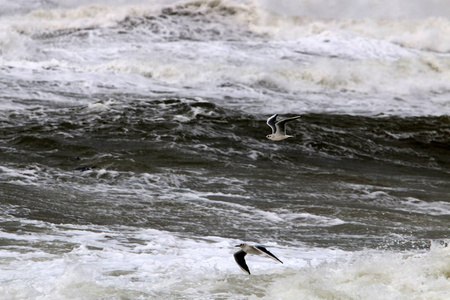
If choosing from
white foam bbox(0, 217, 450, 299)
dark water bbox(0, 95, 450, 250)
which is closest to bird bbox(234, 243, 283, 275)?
white foam bbox(0, 217, 450, 299)

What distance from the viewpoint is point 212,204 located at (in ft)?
29.8

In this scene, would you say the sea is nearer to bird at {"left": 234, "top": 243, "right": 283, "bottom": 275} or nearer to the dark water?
the dark water

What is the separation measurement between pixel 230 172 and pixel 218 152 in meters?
1.33

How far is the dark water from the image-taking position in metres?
8.16

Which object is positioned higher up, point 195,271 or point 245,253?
point 245,253

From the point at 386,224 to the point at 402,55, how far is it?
18.0 m

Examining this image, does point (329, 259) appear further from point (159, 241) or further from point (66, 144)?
point (66, 144)

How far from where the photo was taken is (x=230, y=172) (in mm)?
11203

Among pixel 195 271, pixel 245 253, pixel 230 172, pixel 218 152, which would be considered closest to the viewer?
pixel 245 253

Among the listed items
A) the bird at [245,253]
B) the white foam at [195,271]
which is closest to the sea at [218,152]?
the white foam at [195,271]

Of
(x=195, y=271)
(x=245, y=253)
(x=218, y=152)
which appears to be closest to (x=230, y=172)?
(x=218, y=152)

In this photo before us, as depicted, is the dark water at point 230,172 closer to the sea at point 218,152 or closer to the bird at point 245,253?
the sea at point 218,152

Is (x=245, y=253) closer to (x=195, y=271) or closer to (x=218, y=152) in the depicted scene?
(x=195, y=271)

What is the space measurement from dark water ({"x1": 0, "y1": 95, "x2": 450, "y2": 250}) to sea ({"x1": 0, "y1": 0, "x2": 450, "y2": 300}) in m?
0.05
